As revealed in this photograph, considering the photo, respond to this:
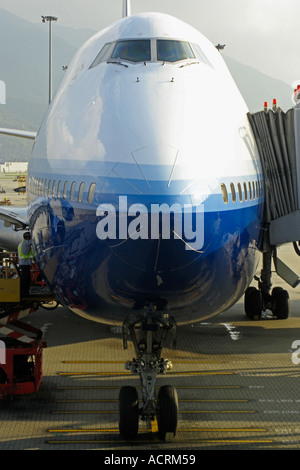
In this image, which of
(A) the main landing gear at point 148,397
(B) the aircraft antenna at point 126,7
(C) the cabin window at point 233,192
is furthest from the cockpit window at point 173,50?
(B) the aircraft antenna at point 126,7

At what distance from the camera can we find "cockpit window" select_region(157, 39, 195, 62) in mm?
11859

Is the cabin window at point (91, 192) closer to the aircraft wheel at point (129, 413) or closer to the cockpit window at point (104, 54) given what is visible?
the cockpit window at point (104, 54)

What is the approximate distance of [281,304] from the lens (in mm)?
21922

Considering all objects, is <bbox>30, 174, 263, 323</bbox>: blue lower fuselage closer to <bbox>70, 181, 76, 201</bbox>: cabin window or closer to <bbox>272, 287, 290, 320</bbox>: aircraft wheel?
<bbox>70, 181, 76, 201</bbox>: cabin window

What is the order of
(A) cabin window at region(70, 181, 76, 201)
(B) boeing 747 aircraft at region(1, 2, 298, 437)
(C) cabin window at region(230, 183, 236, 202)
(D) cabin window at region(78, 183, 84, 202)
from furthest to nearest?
(A) cabin window at region(70, 181, 76, 201) → (C) cabin window at region(230, 183, 236, 202) → (D) cabin window at region(78, 183, 84, 202) → (B) boeing 747 aircraft at region(1, 2, 298, 437)

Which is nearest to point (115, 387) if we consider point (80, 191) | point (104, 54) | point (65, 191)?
point (65, 191)

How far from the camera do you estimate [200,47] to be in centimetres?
1260

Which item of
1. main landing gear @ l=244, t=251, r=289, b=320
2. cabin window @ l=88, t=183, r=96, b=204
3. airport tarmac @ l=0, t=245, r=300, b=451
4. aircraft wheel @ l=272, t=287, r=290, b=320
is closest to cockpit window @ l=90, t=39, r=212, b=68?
cabin window @ l=88, t=183, r=96, b=204

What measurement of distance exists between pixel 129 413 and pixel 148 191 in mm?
4619

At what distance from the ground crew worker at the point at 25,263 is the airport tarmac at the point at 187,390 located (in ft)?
7.05

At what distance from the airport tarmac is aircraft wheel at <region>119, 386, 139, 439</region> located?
0.59 feet
